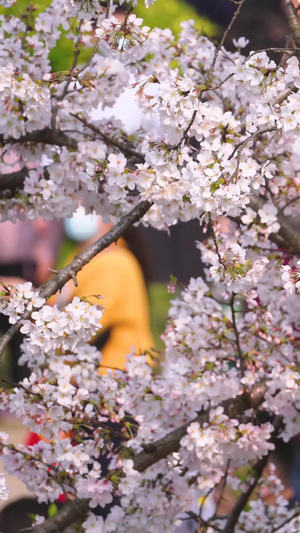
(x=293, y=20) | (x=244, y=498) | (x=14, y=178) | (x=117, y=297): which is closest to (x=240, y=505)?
(x=244, y=498)

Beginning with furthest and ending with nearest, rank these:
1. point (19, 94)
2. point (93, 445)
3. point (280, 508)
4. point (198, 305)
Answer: point (280, 508), point (198, 305), point (93, 445), point (19, 94)

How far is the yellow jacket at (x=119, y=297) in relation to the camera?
6.02m

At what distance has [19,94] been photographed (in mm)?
3041

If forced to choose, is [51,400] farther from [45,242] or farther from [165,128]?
[45,242]

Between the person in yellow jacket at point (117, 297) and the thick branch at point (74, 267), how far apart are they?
3332mm

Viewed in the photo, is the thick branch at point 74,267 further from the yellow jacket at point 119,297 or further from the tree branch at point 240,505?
the yellow jacket at point 119,297

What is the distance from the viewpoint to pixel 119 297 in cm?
615

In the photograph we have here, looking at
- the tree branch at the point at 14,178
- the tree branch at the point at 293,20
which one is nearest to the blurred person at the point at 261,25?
the tree branch at the point at 14,178

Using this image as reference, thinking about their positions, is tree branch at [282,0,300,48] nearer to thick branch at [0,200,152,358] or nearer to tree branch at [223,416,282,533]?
thick branch at [0,200,152,358]

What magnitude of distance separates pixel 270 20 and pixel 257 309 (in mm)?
3705

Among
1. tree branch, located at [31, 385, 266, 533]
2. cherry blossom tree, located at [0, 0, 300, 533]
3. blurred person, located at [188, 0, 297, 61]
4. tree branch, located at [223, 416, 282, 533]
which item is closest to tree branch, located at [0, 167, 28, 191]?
cherry blossom tree, located at [0, 0, 300, 533]

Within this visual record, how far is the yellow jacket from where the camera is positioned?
19.7 ft

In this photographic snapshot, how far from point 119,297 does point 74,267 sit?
12.3ft

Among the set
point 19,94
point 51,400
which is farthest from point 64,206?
point 51,400
